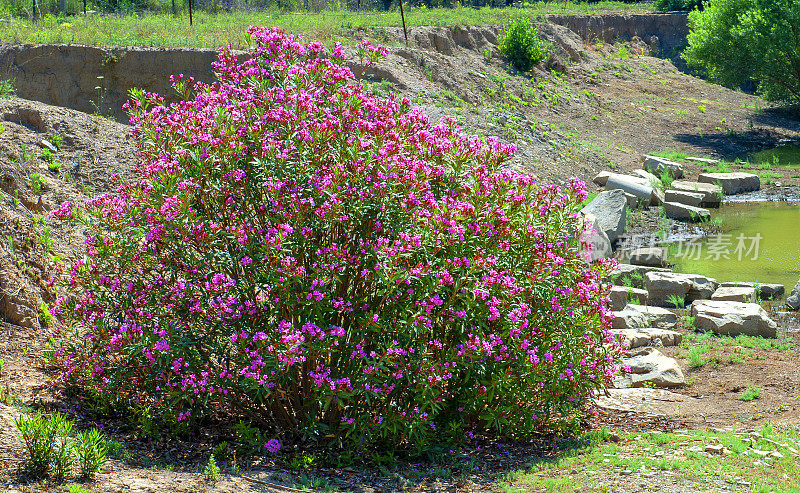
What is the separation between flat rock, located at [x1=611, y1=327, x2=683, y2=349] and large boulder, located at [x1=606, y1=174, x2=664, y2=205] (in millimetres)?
7514

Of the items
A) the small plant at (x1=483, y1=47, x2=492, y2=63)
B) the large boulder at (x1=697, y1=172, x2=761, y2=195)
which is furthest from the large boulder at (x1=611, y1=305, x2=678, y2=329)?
the small plant at (x1=483, y1=47, x2=492, y2=63)

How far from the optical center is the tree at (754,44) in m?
21.4

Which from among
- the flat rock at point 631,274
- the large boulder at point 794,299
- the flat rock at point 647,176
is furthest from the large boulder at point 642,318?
the flat rock at point 647,176

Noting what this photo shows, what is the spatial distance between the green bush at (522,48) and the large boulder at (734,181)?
7254 mm

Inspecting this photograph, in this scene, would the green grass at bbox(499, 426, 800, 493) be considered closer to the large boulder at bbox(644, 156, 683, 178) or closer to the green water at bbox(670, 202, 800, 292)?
the green water at bbox(670, 202, 800, 292)

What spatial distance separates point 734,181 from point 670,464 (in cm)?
1451

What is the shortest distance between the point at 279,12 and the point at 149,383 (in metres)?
21.7

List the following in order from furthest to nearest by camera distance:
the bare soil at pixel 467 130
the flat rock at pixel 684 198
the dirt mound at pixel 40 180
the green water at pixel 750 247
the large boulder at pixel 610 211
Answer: the flat rock at pixel 684 198 < the large boulder at pixel 610 211 < the green water at pixel 750 247 < the dirt mound at pixel 40 180 < the bare soil at pixel 467 130

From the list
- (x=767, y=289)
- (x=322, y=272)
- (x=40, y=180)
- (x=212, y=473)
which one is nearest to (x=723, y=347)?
(x=767, y=289)

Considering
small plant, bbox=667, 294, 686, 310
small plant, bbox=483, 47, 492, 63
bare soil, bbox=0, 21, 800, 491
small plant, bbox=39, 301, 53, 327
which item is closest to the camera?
bare soil, bbox=0, 21, 800, 491

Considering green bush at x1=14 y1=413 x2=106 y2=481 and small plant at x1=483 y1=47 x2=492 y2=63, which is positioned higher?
small plant at x1=483 y1=47 x2=492 y2=63

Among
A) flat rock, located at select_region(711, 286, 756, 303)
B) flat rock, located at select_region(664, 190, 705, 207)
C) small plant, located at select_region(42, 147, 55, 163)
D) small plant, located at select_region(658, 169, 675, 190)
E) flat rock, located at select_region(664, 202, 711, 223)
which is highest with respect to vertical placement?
small plant, located at select_region(42, 147, 55, 163)

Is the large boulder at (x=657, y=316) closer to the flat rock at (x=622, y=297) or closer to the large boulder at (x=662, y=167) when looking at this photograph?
the flat rock at (x=622, y=297)

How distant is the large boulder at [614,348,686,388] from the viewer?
7551 mm
